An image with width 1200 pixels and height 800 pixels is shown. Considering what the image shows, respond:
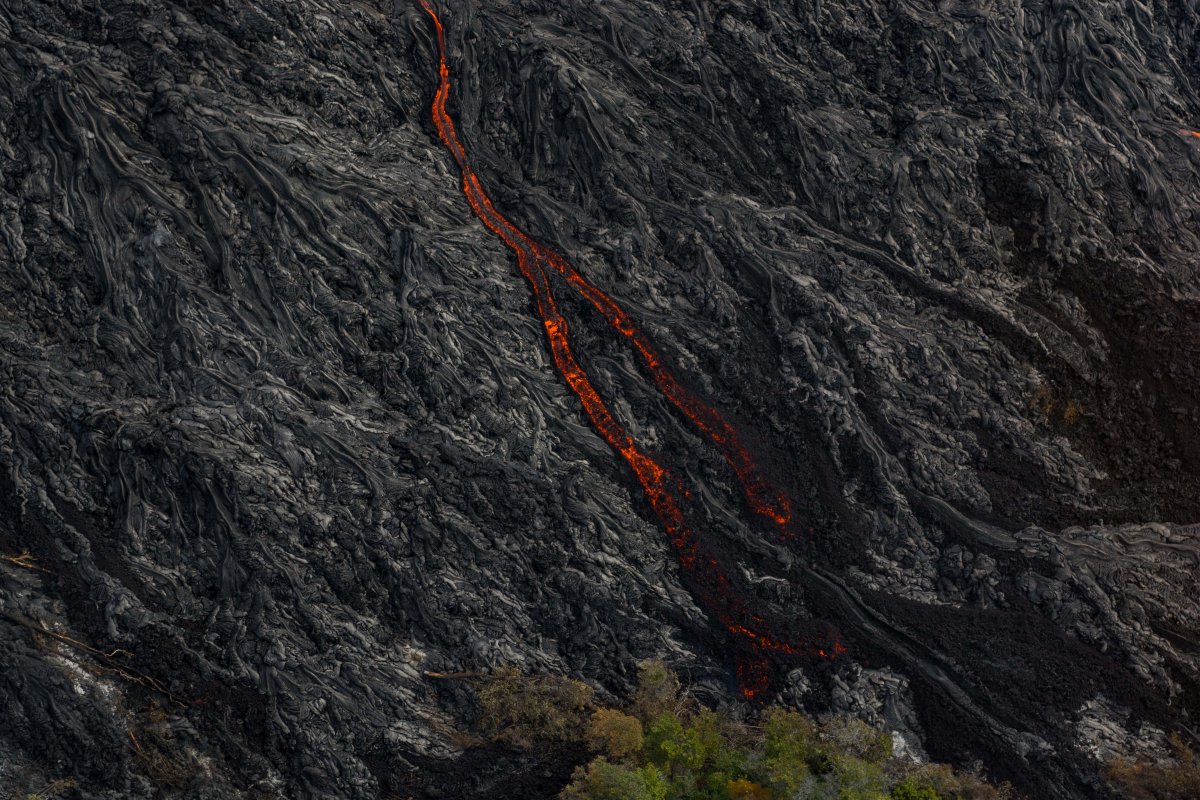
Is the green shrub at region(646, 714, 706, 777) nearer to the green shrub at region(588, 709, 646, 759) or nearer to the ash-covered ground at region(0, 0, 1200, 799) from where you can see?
the green shrub at region(588, 709, 646, 759)

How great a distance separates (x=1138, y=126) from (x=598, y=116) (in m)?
16.8

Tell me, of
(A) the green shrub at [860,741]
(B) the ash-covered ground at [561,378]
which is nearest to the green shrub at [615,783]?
(B) the ash-covered ground at [561,378]

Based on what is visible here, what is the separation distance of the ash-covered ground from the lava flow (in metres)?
0.45

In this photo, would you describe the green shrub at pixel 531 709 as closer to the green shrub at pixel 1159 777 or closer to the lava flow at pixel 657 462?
the lava flow at pixel 657 462

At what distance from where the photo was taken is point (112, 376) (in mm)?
25359

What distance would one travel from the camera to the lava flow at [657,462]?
25.8 metres

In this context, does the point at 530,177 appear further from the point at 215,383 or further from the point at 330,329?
the point at 215,383

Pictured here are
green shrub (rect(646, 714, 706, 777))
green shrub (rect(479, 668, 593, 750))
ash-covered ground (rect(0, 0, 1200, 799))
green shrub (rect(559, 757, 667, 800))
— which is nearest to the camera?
green shrub (rect(559, 757, 667, 800))

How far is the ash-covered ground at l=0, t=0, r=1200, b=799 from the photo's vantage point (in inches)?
975

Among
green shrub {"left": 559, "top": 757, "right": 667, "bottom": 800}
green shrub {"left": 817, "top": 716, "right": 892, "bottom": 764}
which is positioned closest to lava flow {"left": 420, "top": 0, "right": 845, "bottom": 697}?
green shrub {"left": 817, "top": 716, "right": 892, "bottom": 764}

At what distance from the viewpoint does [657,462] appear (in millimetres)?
26719

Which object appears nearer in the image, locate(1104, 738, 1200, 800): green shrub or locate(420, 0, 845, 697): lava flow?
locate(1104, 738, 1200, 800): green shrub

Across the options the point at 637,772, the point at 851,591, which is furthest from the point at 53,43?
the point at 851,591

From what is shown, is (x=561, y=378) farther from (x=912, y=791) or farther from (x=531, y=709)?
(x=912, y=791)
